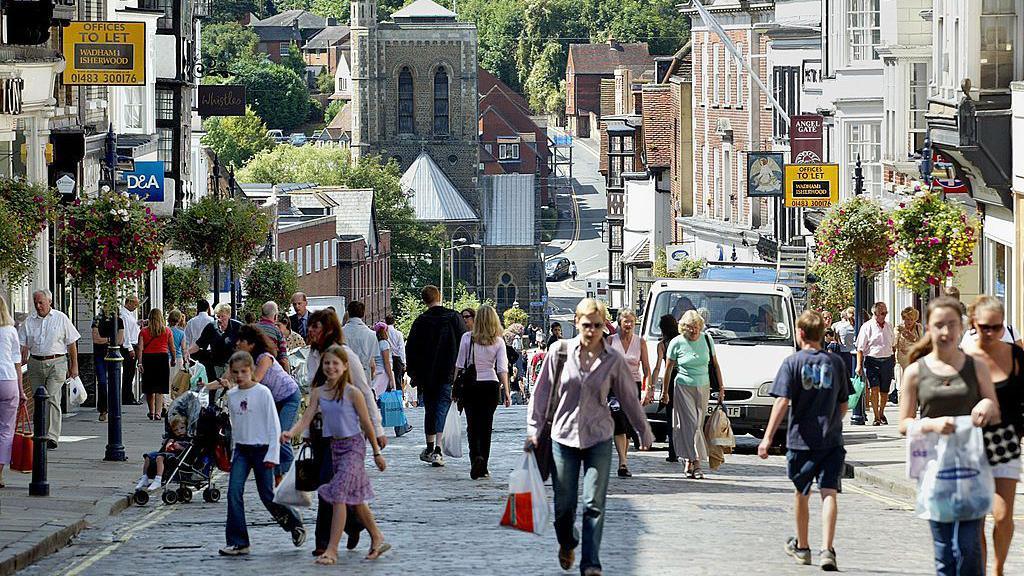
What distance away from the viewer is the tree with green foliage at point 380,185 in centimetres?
14300

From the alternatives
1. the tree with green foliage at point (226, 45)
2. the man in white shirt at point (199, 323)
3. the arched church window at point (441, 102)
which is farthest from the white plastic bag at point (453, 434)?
the tree with green foliage at point (226, 45)

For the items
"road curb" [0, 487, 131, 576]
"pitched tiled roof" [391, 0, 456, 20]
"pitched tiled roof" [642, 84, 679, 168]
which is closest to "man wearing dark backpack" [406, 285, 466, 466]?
"road curb" [0, 487, 131, 576]

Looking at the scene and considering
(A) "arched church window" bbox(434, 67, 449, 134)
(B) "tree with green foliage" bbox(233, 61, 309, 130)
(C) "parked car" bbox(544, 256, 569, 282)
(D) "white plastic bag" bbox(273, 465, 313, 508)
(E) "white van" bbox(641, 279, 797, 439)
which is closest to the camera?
(D) "white plastic bag" bbox(273, 465, 313, 508)

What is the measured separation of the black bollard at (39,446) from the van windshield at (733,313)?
8839mm

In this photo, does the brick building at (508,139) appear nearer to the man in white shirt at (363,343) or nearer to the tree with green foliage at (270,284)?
the tree with green foliage at (270,284)

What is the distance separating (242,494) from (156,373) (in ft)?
40.5

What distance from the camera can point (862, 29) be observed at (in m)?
42.2

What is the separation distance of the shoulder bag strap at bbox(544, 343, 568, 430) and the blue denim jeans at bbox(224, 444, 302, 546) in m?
2.15

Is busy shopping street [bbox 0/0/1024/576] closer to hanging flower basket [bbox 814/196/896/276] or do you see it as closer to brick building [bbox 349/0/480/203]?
hanging flower basket [bbox 814/196/896/276]

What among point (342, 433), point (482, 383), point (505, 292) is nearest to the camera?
point (342, 433)

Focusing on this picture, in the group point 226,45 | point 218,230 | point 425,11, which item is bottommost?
point 218,230

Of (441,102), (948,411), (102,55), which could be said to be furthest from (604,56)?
(948,411)

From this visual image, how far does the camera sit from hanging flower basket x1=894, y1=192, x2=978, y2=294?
84.9 feet

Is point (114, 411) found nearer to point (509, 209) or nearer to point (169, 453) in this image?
point (169, 453)
